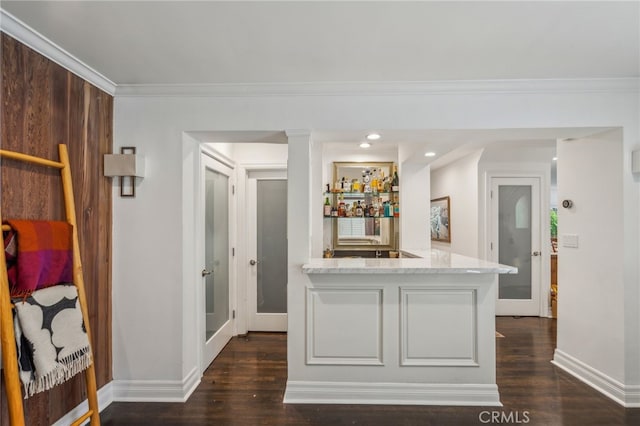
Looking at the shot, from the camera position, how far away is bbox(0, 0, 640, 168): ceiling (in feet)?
5.62

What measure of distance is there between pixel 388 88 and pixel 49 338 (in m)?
2.63

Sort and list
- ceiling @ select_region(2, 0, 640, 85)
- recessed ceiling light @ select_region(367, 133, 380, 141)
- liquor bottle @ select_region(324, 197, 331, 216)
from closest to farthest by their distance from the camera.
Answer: ceiling @ select_region(2, 0, 640, 85)
recessed ceiling light @ select_region(367, 133, 380, 141)
liquor bottle @ select_region(324, 197, 331, 216)

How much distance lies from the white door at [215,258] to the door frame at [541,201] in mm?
3448

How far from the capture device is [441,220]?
6.03m

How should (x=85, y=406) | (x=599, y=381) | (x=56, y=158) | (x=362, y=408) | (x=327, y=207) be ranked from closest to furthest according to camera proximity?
(x=56, y=158) < (x=85, y=406) < (x=362, y=408) < (x=599, y=381) < (x=327, y=207)

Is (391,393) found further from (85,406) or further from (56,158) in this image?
(56,158)

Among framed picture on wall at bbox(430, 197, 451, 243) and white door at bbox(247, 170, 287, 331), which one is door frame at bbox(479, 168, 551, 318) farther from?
white door at bbox(247, 170, 287, 331)

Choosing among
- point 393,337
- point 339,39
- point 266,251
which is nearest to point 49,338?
point 393,337

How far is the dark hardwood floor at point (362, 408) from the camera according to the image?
2375 millimetres

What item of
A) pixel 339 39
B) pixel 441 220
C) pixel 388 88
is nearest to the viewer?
pixel 339 39

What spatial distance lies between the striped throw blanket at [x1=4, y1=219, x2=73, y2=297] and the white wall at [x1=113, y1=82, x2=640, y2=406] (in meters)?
0.63

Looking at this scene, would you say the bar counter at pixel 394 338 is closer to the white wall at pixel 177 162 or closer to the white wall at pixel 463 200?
the white wall at pixel 177 162

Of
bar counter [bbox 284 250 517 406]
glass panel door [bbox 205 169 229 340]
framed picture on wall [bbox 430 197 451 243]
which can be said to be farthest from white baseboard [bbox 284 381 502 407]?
framed picture on wall [bbox 430 197 451 243]

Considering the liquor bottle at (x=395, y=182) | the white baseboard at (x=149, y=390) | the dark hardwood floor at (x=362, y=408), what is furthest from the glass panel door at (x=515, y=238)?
the white baseboard at (x=149, y=390)
